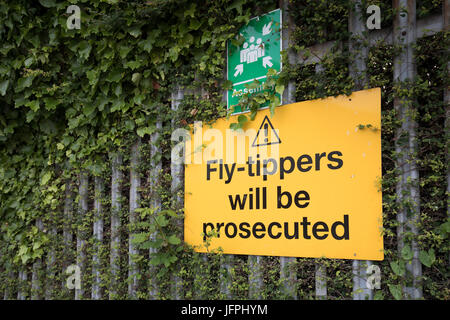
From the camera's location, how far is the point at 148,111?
3.55 m

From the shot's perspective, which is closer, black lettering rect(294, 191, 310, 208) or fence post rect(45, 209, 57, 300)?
black lettering rect(294, 191, 310, 208)

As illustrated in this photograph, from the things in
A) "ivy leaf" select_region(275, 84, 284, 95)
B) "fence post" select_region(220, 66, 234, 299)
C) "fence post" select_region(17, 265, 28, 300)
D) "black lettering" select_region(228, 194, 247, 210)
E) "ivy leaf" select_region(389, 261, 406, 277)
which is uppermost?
"ivy leaf" select_region(275, 84, 284, 95)

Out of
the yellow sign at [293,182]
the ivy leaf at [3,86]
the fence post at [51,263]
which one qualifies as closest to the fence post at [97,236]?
the fence post at [51,263]

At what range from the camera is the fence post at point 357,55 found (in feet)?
8.20

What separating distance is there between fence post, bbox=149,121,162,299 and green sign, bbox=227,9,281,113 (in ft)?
2.56

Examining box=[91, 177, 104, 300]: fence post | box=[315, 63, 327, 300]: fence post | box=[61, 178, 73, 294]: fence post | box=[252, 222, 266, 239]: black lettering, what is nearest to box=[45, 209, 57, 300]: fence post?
box=[61, 178, 73, 294]: fence post

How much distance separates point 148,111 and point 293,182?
154 cm

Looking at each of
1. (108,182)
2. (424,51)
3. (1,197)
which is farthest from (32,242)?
(424,51)

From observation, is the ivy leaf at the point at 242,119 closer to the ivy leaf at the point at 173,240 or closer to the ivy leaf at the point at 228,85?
the ivy leaf at the point at 228,85

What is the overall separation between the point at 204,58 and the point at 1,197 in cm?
288

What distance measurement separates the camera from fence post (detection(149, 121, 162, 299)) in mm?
3358

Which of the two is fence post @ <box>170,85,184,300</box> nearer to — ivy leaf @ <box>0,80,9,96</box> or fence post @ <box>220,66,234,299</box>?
fence post @ <box>220,66,234,299</box>

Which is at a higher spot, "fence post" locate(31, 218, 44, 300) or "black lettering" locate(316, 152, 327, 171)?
"black lettering" locate(316, 152, 327, 171)

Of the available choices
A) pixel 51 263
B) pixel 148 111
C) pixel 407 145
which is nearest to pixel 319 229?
pixel 407 145
